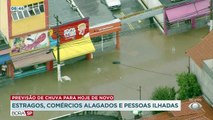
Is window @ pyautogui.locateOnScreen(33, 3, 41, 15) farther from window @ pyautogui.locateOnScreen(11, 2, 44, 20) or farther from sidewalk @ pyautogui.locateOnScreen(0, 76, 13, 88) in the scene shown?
sidewalk @ pyautogui.locateOnScreen(0, 76, 13, 88)

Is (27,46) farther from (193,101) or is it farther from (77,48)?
(193,101)

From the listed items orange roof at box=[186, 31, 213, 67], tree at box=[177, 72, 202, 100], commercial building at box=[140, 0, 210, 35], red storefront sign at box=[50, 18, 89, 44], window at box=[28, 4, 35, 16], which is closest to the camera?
orange roof at box=[186, 31, 213, 67]

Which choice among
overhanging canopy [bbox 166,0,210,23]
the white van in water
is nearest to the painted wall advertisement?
the white van in water

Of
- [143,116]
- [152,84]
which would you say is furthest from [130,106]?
[152,84]

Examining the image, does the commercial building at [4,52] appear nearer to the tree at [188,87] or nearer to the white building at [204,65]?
the tree at [188,87]

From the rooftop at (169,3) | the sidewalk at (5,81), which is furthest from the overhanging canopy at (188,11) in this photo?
the sidewalk at (5,81)

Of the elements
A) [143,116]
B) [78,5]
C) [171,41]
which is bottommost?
[143,116]
